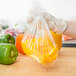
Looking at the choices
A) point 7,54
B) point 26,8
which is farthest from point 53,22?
point 26,8

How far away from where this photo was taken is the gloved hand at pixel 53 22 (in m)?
0.68

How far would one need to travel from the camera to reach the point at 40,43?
71 centimetres

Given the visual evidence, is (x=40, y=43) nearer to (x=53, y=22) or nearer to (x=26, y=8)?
(x=53, y=22)

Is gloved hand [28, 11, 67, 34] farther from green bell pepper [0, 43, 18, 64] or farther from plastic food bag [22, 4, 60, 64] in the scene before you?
green bell pepper [0, 43, 18, 64]

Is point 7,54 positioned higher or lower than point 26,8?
lower

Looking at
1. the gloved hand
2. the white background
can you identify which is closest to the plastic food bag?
the gloved hand

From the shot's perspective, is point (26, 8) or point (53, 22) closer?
point (53, 22)

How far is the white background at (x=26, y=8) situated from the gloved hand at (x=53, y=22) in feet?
3.49

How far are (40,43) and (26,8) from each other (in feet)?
3.95

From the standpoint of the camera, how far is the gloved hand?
2.23 feet

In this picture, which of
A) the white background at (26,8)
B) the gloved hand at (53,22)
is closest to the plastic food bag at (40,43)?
the gloved hand at (53,22)

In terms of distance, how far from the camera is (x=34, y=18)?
680mm

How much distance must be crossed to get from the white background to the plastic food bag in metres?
1.12

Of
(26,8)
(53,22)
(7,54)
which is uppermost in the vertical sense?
(26,8)
